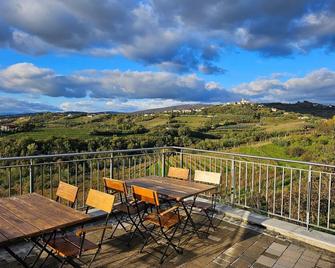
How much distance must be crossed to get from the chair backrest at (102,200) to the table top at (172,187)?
98 cm

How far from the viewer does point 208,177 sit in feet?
15.5

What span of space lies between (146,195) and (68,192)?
0.92 m

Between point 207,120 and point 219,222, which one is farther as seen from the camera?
point 207,120

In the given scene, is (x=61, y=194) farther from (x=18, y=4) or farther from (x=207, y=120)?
(x=207, y=120)

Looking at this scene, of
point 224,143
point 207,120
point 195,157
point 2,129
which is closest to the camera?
point 195,157

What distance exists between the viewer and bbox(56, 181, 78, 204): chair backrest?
3.29 metres

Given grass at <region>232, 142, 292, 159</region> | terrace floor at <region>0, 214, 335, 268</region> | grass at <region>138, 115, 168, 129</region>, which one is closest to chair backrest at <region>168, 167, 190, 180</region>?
terrace floor at <region>0, 214, 335, 268</region>

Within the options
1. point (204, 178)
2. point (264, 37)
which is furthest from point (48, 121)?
point (204, 178)

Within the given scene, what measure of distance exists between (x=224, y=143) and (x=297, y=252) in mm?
29118

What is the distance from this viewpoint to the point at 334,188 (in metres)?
12.8

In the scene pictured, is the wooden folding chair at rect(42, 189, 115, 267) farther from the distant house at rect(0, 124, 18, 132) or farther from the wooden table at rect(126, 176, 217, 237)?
the distant house at rect(0, 124, 18, 132)

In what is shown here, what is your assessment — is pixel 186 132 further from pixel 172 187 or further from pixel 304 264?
pixel 304 264

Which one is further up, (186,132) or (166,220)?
(166,220)

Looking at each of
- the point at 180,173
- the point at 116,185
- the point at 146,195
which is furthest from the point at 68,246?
the point at 180,173
